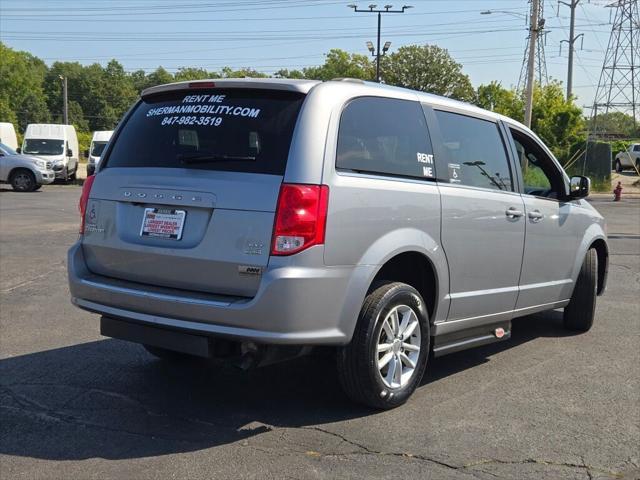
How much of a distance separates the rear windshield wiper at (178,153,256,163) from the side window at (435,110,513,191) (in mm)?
1400

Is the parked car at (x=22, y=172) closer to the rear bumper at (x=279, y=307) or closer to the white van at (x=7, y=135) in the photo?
the white van at (x=7, y=135)

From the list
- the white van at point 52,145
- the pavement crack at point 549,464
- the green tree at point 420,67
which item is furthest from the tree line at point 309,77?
the pavement crack at point 549,464

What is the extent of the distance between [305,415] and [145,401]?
1007mm

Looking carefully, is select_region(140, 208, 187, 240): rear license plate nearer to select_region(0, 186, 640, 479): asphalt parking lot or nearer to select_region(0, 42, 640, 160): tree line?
select_region(0, 186, 640, 479): asphalt parking lot

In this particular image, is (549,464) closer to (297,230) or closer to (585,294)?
(297,230)

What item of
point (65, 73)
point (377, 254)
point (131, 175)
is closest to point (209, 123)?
point (131, 175)

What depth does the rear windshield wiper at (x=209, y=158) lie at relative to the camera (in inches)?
160

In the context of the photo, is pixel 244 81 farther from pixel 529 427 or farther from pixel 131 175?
pixel 529 427

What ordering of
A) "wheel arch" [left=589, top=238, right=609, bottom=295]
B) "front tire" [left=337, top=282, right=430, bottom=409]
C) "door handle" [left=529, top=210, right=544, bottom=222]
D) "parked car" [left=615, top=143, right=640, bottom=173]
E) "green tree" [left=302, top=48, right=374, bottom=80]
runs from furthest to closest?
1. "green tree" [left=302, top=48, right=374, bottom=80]
2. "parked car" [left=615, top=143, right=640, bottom=173]
3. "wheel arch" [left=589, top=238, right=609, bottom=295]
4. "door handle" [left=529, top=210, right=544, bottom=222]
5. "front tire" [left=337, top=282, right=430, bottom=409]

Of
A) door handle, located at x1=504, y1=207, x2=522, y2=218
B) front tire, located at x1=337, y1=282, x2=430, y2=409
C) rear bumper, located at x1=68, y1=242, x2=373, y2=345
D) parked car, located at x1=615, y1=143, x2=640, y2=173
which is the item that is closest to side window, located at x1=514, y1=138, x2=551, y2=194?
door handle, located at x1=504, y1=207, x2=522, y2=218

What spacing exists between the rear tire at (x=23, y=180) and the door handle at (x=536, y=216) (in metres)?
23.3

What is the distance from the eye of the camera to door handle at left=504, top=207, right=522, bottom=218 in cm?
528

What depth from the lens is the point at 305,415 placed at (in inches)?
171

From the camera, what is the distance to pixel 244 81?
4.29 meters
